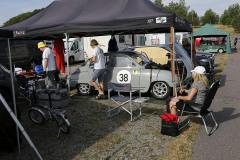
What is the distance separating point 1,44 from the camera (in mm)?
13602

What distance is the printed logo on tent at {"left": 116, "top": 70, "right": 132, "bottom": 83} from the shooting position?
7828 mm

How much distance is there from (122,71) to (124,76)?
181mm

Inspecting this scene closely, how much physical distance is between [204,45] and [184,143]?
79.9ft

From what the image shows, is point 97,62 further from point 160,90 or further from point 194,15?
point 194,15

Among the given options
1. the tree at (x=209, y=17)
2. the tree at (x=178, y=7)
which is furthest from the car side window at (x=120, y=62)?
the tree at (x=209, y=17)

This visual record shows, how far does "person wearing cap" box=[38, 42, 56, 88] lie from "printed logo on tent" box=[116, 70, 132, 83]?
7.27 feet

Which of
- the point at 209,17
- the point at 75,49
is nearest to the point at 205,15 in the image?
the point at 209,17

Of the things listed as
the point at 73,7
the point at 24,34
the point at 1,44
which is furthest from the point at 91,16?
the point at 1,44

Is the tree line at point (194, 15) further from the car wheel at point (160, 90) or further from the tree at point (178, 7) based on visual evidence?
the car wheel at point (160, 90)

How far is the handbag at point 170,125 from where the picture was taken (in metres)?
4.75

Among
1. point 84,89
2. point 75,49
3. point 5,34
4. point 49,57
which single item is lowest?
point 84,89

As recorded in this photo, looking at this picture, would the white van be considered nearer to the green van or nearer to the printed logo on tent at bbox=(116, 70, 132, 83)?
the printed logo on tent at bbox=(116, 70, 132, 83)

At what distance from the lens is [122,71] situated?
25.9 feet

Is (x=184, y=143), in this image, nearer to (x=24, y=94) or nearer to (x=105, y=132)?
(x=105, y=132)
